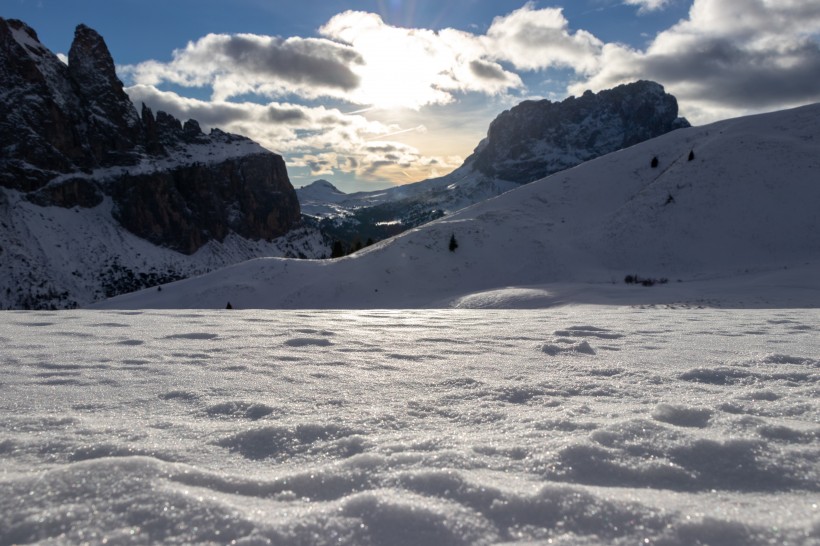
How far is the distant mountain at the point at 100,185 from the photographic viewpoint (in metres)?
114

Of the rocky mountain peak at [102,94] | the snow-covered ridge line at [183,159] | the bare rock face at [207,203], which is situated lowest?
the bare rock face at [207,203]

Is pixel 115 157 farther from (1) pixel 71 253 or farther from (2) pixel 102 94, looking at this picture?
(1) pixel 71 253

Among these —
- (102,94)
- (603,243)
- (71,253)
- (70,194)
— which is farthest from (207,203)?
(603,243)

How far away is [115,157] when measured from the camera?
147m

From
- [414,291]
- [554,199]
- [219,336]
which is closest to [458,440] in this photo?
[219,336]

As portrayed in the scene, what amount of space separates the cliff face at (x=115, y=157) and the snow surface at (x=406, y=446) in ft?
509

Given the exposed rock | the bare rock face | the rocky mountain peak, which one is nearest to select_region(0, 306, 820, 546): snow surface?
the exposed rock

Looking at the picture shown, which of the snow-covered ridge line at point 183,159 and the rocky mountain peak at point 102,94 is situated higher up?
the rocky mountain peak at point 102,94

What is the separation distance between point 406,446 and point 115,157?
174844 mm

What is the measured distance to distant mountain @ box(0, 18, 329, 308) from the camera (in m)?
114

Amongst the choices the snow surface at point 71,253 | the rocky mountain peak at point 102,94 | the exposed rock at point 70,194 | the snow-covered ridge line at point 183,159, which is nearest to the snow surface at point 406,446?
the snow surface at point 71,253

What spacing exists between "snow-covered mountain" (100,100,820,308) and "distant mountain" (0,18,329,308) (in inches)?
3707

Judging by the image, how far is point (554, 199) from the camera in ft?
141

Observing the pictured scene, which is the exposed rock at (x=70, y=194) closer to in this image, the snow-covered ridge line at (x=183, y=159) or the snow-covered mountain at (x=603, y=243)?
the snow-covered ridge line at (x=183, y=159)
